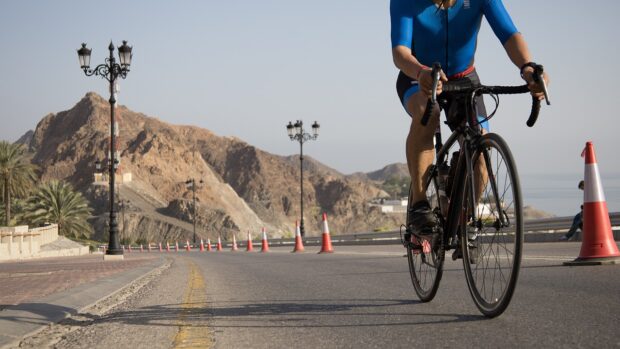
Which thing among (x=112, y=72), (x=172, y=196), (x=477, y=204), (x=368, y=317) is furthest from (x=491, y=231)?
(x=172, y=196)

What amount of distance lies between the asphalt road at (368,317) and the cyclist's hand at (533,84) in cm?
128

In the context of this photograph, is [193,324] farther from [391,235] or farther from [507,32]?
[391,235]

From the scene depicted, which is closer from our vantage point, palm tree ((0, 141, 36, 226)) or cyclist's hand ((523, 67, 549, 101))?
cyclist's hand ((523, 67, 549, 101))

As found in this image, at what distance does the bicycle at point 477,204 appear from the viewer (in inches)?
175

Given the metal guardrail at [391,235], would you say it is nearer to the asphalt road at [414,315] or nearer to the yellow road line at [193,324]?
the asphalt road at [414,315]

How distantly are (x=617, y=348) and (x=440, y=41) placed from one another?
271 centimetres

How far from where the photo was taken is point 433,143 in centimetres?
583

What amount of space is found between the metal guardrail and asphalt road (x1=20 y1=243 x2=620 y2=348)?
9.77 meters

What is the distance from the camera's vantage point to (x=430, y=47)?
569 cm

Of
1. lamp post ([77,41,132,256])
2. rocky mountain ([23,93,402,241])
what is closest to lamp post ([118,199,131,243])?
rocky mountain ([23,93,402,241])

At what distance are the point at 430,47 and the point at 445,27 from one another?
0.17 m

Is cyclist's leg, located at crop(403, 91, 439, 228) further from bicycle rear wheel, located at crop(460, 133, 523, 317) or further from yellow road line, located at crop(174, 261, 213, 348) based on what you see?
yellow road line, located at crop(174, 261, 213, 348)

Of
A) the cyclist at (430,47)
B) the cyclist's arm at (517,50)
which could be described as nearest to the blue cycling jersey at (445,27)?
the cyclist at (430,47)

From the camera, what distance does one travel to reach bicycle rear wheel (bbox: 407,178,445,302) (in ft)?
18.5
